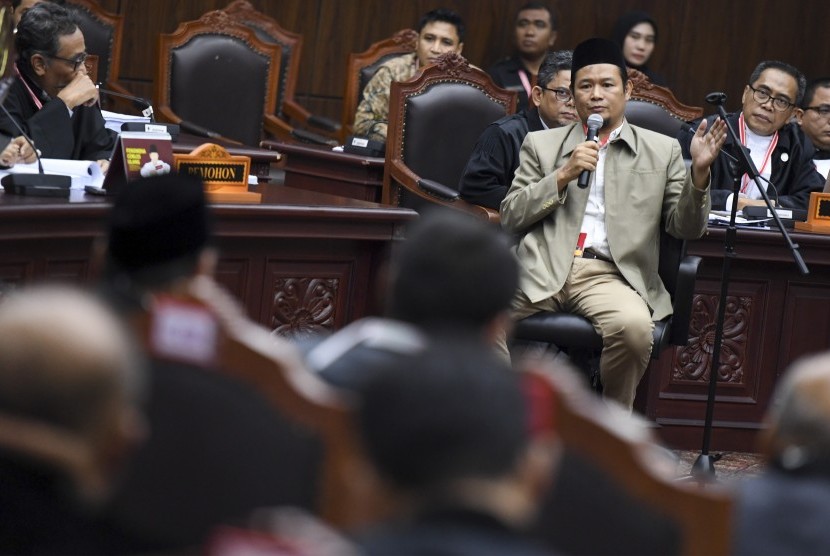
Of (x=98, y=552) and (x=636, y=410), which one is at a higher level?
(x=98, y=552)

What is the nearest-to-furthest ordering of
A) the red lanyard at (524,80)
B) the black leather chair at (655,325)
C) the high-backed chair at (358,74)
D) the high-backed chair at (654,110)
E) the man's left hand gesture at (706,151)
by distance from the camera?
the man's left hand gesture at (706,151) → the black leather chair at (655,325) → the high-backed chair at (654,110) → the high-backed chair at (358,74) → the red lanyard at (524,80)

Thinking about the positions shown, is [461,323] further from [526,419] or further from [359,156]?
[359,156]

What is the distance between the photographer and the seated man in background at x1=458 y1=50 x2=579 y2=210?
15.6 feet

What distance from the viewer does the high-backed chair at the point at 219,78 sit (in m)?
6.84

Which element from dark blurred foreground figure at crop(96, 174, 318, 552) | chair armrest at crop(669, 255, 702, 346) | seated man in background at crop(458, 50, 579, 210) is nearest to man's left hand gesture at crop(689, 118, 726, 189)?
chair armrest at crop(669, 255, 702, 346)

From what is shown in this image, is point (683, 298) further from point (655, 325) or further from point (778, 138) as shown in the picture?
point (778, 138)

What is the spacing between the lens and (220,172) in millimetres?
4004

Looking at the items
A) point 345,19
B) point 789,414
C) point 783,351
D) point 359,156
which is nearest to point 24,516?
point 789,414

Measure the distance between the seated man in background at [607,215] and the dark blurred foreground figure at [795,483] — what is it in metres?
2.26

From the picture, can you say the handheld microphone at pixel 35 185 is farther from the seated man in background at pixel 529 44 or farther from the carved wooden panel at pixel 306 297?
the seated man in background at pixel 529 44

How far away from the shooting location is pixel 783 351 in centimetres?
480

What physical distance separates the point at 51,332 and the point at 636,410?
359cm

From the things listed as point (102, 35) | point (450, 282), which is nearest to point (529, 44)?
point (102, 35)

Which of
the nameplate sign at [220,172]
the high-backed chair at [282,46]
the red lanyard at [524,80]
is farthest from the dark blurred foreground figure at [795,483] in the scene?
the red lanyard at [524,80]
